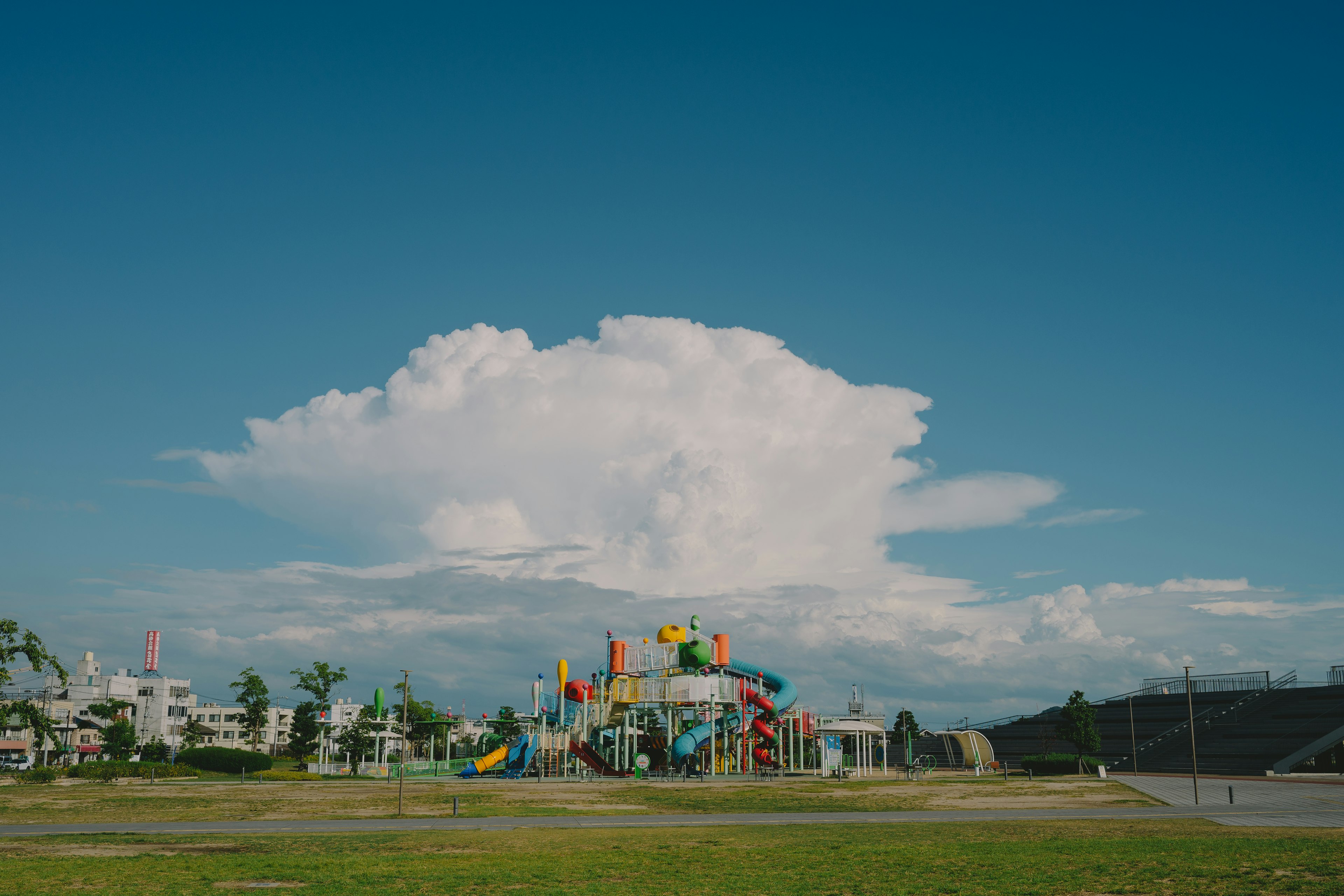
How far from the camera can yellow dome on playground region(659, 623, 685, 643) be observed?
69312 mm

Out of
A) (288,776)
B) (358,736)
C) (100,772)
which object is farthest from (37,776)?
(358,736)

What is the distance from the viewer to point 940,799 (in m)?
43.4

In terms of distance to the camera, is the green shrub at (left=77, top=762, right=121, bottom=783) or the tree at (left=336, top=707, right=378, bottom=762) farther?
the tree at (left=336, top=707, right=378, bottom=762)

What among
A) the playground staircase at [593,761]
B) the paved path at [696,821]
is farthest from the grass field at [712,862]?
the playground staircase at [593,761]

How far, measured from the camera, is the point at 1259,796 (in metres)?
42.4

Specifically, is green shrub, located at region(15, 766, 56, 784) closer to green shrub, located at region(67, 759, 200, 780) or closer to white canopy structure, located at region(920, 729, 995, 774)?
green shrub, located at region(67, 759, 200, 780)

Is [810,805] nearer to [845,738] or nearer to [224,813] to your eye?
[224,813]

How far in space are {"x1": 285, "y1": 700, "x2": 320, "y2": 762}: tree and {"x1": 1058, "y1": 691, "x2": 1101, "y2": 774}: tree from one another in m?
57.9

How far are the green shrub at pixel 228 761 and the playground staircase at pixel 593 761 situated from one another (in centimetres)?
2696

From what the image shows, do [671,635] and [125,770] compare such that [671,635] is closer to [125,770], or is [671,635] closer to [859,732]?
[859,732]

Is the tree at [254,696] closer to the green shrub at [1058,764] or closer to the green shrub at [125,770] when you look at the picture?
the green shrub at [125,770]

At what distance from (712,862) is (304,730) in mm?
69412

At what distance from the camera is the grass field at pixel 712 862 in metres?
18.8

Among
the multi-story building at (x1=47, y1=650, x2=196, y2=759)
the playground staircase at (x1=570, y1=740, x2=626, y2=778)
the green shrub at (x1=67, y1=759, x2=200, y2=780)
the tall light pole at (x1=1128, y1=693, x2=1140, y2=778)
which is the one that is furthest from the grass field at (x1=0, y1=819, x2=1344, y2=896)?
the multi-story building at (x1=47, y1=650, x2=196, y2=759)
